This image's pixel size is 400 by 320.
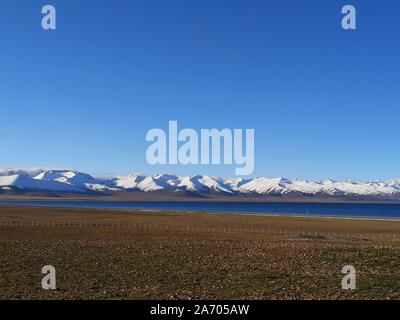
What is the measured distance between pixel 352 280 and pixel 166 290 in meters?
10.4

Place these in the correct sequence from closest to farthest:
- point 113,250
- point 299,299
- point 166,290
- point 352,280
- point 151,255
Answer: point 299,299 → point 166,290 → point 352,280 → point 151,255 → point 113,250

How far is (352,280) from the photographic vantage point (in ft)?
88.0

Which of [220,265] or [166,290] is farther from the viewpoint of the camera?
[220,265]

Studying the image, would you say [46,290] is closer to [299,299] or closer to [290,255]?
[299,299]

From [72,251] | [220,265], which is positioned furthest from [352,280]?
[72,251]

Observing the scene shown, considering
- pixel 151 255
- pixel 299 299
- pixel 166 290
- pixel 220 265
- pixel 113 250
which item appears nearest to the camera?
pixel 299 299

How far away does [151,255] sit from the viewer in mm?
37281

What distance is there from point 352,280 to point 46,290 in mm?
15732

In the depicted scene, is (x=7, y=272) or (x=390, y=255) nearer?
(x=7, y=272)
